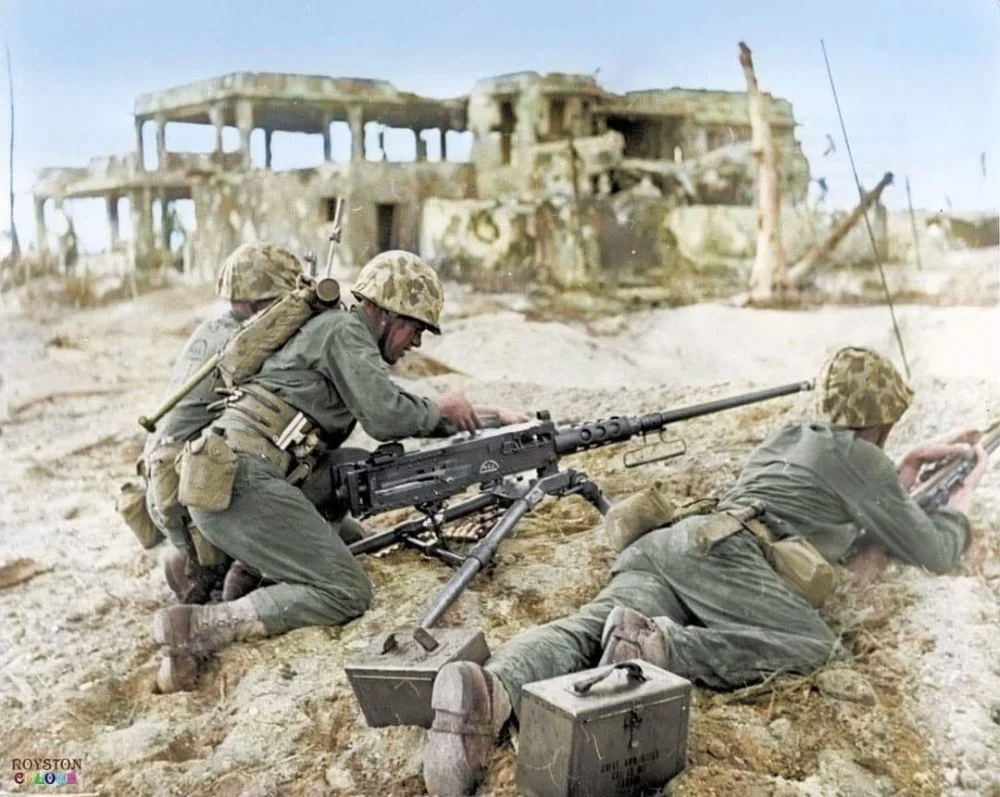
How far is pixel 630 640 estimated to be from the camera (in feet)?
10.4

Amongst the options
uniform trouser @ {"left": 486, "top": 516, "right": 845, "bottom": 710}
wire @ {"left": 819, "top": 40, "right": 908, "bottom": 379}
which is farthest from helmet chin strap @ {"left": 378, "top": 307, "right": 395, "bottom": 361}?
wire @ {"left": 819, "top": 40, "right": 908, "bottom": 379}

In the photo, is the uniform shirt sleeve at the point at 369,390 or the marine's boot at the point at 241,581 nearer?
the uniform shirt sleeve at the point at 369,390

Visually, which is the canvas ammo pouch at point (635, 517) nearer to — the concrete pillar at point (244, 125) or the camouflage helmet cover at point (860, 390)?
the camouflage helmet cover at point (860, 390)

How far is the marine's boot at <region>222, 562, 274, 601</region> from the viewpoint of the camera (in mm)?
3551

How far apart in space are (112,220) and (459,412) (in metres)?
1.29

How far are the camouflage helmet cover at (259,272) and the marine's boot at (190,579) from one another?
2.82ft

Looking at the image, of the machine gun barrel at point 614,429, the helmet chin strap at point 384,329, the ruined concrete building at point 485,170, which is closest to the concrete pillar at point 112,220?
the ruined concrete building at point 485,170

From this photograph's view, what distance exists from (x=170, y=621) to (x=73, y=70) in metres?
1.73

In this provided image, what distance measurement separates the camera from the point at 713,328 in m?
3.51

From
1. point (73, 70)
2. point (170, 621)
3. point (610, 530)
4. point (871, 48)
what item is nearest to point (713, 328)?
point (610, 530)

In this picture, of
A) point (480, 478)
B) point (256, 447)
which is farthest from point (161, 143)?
point (480, 478)

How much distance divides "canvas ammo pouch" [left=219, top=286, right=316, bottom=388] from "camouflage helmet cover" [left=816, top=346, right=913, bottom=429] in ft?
5.13

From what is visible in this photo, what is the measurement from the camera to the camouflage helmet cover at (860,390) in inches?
134

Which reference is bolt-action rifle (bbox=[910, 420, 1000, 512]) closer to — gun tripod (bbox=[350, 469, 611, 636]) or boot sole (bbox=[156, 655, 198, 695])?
gun tripod (bbox=[350, 469, 611, 636])
